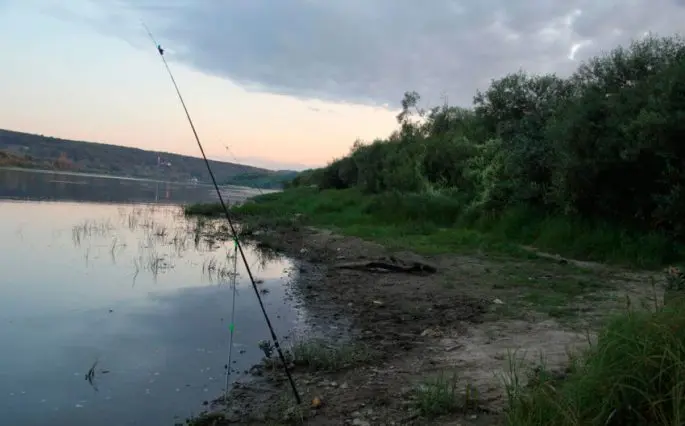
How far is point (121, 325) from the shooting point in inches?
338

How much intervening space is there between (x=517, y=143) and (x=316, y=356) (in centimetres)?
1450

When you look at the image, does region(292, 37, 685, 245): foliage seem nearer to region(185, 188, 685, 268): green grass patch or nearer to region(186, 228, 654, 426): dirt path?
region(185, 188, 685, 268): green grass patch

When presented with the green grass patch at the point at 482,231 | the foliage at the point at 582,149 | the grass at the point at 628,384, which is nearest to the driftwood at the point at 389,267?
the green grass patch at the point at 482,231

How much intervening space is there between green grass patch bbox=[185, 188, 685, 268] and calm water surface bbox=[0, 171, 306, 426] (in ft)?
19.0

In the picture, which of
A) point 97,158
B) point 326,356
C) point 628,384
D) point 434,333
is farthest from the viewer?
point 97,158

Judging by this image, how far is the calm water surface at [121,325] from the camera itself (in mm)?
5797

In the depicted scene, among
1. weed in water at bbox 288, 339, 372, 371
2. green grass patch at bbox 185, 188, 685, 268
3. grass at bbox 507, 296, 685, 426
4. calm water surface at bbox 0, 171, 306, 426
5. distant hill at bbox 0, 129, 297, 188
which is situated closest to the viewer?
grass at bbox 507, 296, 685, 426

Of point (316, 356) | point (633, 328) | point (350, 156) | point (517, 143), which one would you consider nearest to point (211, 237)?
point (517, 143)

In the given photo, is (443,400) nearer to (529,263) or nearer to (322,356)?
(322,356)

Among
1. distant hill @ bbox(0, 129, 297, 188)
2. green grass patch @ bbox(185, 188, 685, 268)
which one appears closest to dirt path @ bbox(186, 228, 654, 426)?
green grass patch @ bbox(185, 188, 685, 268)

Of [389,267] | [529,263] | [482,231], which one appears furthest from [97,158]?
[529,263]

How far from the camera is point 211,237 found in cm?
2155

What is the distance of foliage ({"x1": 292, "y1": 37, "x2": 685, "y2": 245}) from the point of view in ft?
38.9

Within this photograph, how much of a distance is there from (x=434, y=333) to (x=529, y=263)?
6.60 metres
